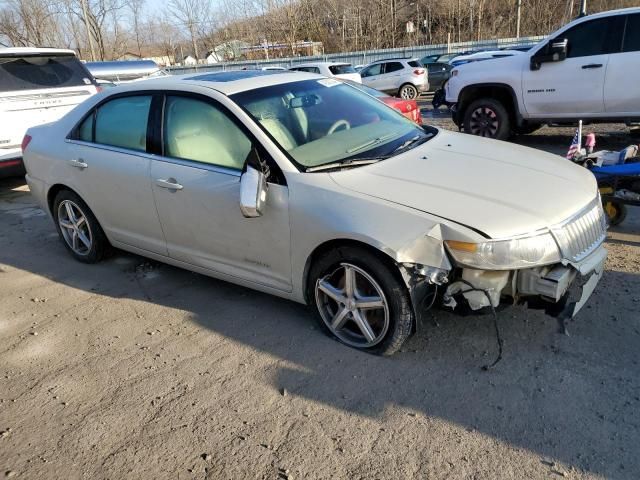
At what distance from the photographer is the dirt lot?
2.54 metres

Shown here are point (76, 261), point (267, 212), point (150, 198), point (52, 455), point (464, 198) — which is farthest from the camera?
point (76, 261)

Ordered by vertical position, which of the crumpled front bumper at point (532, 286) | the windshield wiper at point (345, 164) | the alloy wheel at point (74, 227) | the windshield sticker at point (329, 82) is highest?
the windshield sticker at point (329, 82)

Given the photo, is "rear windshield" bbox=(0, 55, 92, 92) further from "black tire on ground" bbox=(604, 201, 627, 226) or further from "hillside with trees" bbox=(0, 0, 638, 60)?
"hillside with trees" bbox=(0, 0, 638, 60)

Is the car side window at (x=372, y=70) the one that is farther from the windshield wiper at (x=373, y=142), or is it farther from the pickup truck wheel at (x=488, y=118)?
the windshield wiper at (x=373, y=142)

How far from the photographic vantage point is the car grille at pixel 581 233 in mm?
2928

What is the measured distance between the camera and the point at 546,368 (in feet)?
10.0

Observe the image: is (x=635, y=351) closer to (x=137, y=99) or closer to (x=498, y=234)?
(x=498, y=234)

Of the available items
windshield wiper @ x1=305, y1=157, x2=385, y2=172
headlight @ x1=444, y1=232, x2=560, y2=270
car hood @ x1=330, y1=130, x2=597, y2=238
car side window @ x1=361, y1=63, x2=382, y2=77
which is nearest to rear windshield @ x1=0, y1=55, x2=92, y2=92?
windshield wiper @ x1=305, y1=157, x2=385, y2=172

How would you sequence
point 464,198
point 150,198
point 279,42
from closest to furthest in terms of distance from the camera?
point 464,198 < point 150,198 < point 279,42

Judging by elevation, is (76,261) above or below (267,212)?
below

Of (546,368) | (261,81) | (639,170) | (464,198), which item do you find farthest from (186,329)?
(639,170)

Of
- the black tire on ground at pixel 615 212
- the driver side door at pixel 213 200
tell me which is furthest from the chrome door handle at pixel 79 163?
the black tire on ground at pixel 615 212

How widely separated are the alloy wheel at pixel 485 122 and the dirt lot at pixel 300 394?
16.2 ft

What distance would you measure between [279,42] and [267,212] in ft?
135
